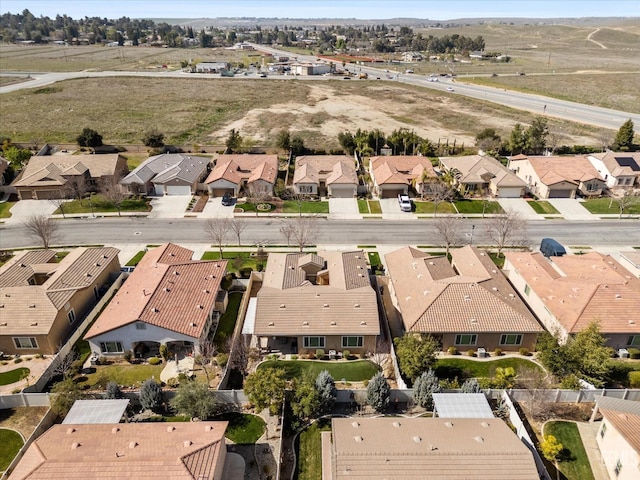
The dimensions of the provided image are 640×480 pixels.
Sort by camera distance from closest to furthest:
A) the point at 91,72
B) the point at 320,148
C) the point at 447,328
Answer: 1. the point at 447,328
2. the point at 320,148
3. the point at 91,72

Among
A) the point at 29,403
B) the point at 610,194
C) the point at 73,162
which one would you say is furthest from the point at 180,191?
the point at 610,194

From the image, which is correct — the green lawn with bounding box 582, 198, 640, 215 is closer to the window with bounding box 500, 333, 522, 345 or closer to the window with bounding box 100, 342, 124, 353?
the window with bounding box 500, 333, 522, 345

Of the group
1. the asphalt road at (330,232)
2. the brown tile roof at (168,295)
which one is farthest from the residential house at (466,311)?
the brown tile roof at (168,295)

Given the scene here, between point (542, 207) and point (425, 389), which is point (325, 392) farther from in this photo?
point (542, 207)

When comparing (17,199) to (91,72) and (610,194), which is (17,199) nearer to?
(610,194)

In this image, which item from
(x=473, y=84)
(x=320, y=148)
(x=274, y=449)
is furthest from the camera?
(x=473, y=84)

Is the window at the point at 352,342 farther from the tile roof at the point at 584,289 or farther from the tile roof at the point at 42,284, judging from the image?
the tile roof at the point at 42,284

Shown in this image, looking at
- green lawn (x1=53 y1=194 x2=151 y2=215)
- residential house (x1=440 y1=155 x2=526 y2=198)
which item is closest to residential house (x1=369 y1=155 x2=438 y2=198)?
residential house (x1=440 y1=155 x2=526 y2=198)
